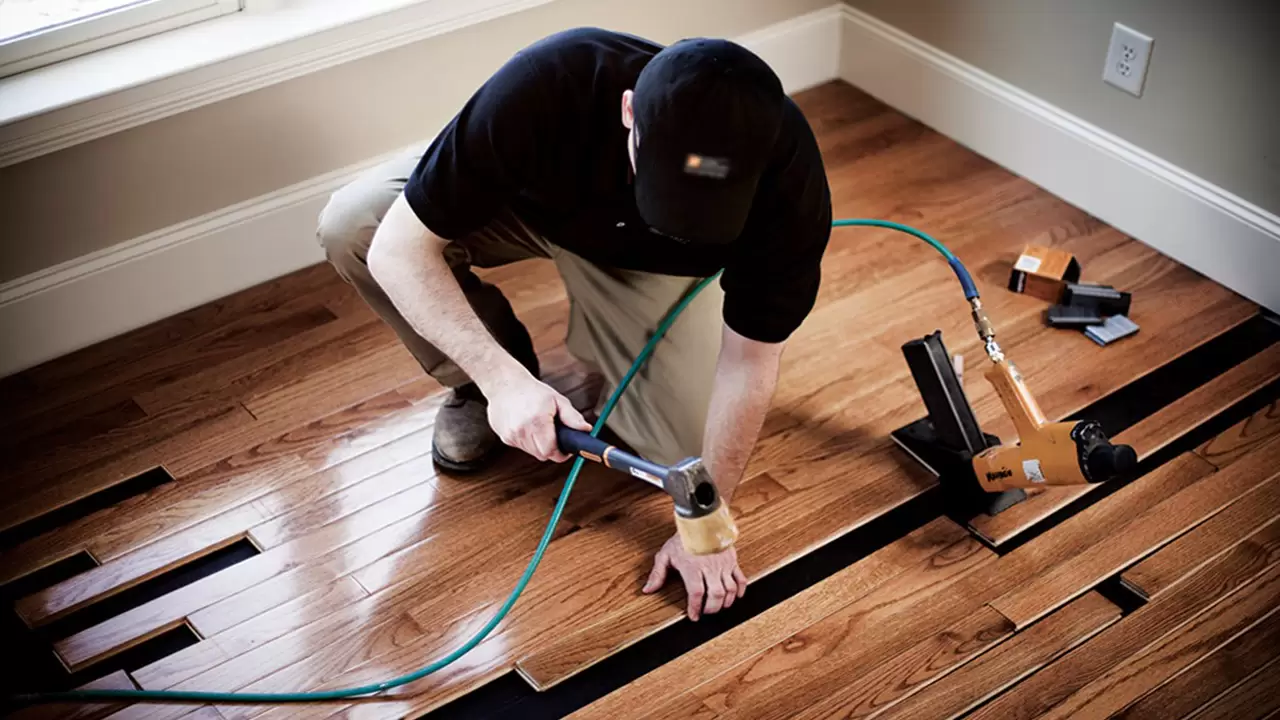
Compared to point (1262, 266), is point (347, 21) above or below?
above

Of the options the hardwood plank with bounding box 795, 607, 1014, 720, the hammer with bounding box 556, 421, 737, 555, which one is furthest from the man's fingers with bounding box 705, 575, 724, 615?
the hammer with bounding box 556, 421, 737, 555

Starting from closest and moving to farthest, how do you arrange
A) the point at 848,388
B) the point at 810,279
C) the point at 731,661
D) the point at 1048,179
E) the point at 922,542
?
the point at 810,279, the point at 731,661, the point at 922,542, the point at 848,388, the point at 1048,179

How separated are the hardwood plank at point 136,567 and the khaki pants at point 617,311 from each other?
0.42 meters

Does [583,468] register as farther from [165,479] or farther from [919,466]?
[165,479]

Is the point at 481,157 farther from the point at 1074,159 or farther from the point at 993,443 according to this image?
the point at 1074,159

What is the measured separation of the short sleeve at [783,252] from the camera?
1635mm

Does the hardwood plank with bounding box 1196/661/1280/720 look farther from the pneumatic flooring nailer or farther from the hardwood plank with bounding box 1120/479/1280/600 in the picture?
the pneumatic flooring nailer

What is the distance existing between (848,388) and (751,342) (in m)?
0.64

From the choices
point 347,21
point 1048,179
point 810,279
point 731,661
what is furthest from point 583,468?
point 1048,179

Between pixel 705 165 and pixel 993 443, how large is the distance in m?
0.98

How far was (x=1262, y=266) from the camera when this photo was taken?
249 centimetres

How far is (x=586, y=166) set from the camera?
1780 mm

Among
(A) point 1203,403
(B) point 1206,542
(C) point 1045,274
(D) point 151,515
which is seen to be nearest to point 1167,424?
(A) point 1203,403

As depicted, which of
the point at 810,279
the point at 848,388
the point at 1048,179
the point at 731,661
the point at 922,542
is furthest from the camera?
the point at 1048,179
